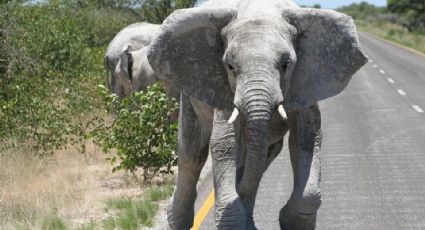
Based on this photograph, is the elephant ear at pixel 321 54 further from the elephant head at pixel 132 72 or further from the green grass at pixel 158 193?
the elephant head at pixel 132 72

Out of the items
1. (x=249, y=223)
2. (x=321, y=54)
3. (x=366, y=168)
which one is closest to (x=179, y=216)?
(x=249, y=223)

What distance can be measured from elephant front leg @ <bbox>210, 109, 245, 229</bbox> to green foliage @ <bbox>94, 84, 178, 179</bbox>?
15.4 feet

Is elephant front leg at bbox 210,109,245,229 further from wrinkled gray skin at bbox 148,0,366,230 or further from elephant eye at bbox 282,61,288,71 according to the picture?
elephant eye at bbox 282,61,288,71

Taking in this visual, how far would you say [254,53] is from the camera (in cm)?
521

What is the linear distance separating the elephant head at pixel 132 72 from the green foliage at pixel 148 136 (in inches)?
188

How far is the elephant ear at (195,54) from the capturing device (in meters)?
5.87

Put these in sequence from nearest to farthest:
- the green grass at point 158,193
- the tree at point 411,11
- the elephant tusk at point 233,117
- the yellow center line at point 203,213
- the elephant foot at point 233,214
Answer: the elephant tusk at point 233,117 < the elephant foot at point 233,214 < the yellow center line at point 203,213 < the green grass at point 158,193 < the tree at point 411,11

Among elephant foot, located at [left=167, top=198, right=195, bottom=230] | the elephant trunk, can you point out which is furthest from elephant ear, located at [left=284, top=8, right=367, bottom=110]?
elephant foot, located at [left=167, top=198, right=195, bottom=230]

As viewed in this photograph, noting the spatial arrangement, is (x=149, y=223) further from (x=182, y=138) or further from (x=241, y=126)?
(x=241, y=126)

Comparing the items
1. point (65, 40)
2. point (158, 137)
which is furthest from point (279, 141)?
point (65, 40)

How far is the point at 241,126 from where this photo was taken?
5.73 meters

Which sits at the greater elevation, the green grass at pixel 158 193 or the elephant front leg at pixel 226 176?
the elephant front leg at pixel 226 176

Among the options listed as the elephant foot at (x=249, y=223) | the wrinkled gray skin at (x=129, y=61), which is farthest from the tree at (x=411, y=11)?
the elephant foot at (x=249, y=223)

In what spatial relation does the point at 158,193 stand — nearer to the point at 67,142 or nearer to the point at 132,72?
the point at 67,142
